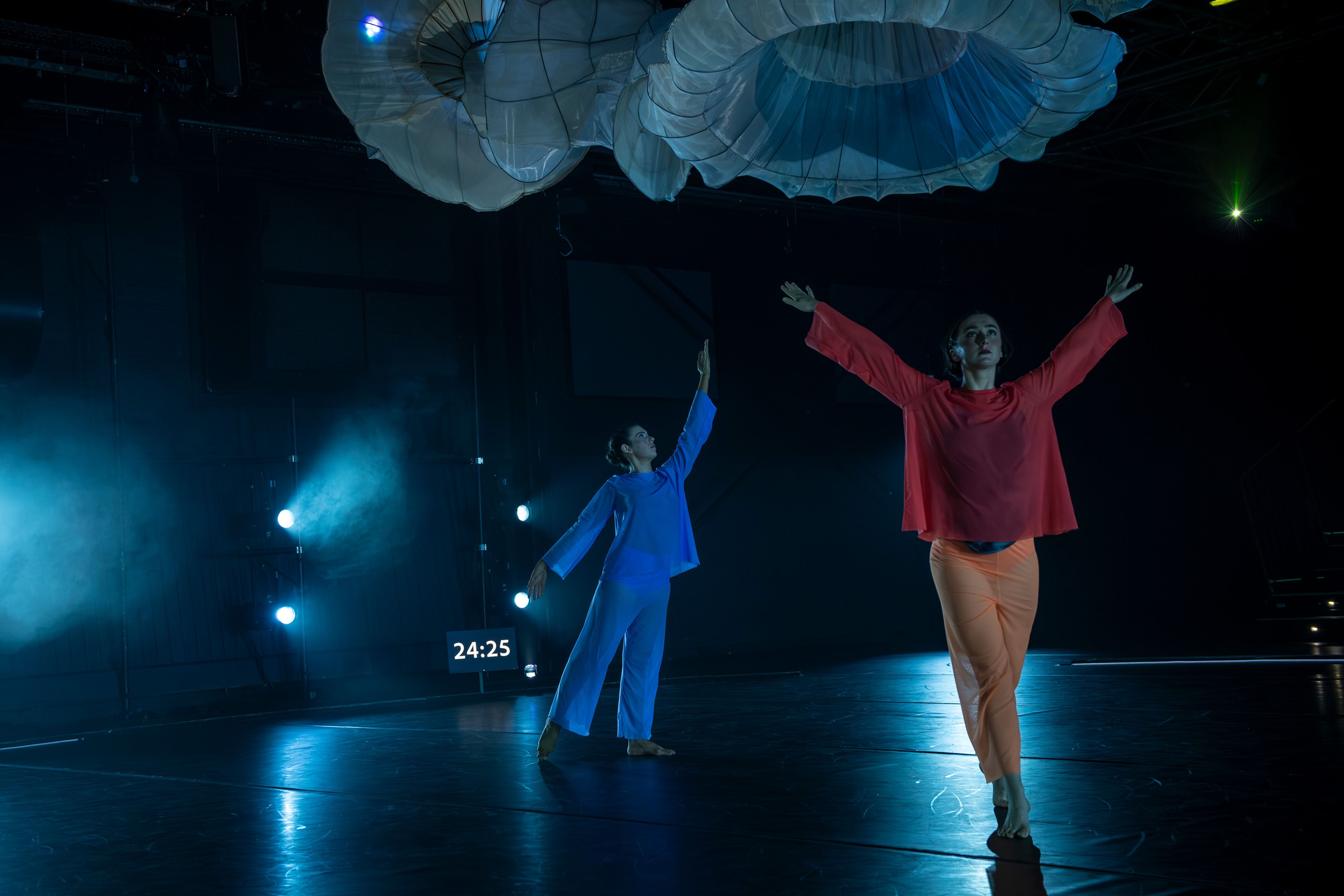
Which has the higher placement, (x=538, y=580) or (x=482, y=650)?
(x=538, y=580)

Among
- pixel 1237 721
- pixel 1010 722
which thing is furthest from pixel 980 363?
pixel 1237 721

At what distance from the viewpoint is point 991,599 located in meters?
3.25

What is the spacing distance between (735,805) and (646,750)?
1.30m

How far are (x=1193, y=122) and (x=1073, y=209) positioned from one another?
2.07m

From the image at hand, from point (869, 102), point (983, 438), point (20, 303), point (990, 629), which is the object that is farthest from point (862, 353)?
point (20, 303)

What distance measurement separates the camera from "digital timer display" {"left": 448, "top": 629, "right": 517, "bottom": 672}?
9086mm

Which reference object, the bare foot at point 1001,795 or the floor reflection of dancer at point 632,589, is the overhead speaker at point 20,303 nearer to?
the floor reflection of dancer at point 632,589

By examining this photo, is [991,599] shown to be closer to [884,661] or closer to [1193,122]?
[884,661]

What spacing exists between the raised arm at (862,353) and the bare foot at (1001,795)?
43.5 inches

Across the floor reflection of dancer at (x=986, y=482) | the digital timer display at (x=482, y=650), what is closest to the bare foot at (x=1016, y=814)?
the floor reflection of dancer at (x=986, y=482)

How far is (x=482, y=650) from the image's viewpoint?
9.27 m

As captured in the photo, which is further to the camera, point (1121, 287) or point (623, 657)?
point (623, 657)

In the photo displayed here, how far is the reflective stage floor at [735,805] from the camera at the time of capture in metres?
2.82

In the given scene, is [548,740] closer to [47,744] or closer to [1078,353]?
[1078,353]
